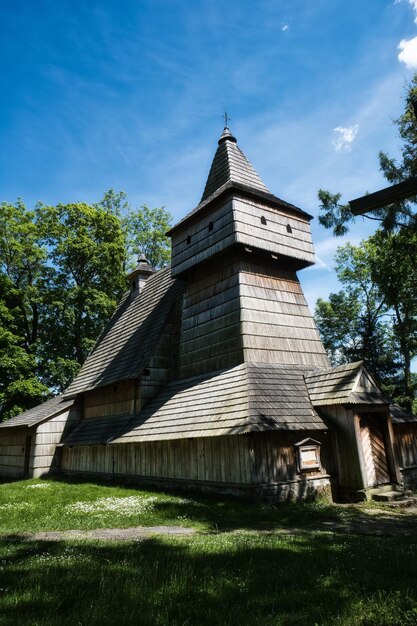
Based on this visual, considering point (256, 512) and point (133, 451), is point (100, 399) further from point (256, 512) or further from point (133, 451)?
point (256, 512)

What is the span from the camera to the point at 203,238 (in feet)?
62.8

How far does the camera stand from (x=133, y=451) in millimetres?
17688

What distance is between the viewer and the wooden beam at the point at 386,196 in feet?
16.2

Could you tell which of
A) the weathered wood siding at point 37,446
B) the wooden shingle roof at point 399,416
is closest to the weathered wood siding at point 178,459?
the weathered wood siding at point 37,446

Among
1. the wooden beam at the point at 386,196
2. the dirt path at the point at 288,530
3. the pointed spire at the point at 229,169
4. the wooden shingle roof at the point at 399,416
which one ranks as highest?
the pointed spire at the point at 229,169

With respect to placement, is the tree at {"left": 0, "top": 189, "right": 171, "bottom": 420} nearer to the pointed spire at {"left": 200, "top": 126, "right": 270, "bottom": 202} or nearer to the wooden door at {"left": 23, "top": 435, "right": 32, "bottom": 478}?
the wooden door at {"left": 23, "top": 435, "right": 32, "bottom": 478}

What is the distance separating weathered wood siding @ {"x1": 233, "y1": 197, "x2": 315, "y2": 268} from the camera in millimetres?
17578

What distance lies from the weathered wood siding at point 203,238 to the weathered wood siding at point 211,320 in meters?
0.60

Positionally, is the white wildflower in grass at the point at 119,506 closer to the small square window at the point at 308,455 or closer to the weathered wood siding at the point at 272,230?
the small square window at the point at 308,455

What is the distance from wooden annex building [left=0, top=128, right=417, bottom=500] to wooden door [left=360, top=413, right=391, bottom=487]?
5 cm

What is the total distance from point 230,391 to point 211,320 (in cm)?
419

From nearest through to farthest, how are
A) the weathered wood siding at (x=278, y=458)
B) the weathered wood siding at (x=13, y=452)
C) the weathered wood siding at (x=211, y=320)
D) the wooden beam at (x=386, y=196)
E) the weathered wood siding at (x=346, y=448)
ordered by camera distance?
1. the wooden beam at (x=386, y=196)
2. the weathered wood siding at (x=278, y=458)
3. the weathered wood siding at (x=346, y=448)
4. the weathered wood siding at (x=211, y=320)
5. the weathered wood siding at (x=13, y=452)

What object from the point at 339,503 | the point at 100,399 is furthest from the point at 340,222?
the point at 100,399

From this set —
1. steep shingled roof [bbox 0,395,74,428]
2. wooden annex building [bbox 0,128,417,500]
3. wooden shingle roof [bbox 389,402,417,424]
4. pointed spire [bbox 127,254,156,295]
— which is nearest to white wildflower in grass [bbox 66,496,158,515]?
wooden annex building [bbox 0,128,417,500]
